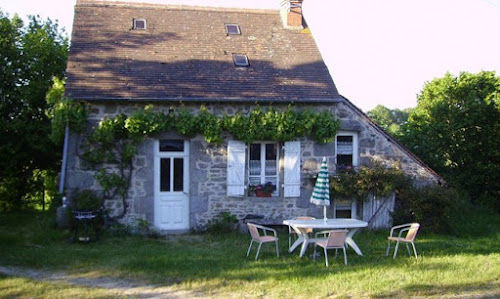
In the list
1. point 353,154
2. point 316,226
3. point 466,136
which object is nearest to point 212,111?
point 353,154

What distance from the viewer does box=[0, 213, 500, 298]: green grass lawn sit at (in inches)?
261

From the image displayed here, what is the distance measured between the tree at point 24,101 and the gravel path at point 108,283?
24.4 feet

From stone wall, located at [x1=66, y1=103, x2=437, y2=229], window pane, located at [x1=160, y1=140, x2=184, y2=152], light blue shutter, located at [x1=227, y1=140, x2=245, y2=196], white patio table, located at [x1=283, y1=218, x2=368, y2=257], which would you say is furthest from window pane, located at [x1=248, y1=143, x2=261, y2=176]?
white patio table, located at [x1=283, y1=218, x2=368, y2=257]

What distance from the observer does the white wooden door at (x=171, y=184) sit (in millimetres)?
11077

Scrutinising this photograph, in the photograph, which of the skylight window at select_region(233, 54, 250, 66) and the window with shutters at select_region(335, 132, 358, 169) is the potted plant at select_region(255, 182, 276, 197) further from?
the skylight window at select_region(233, 54, 250, 66)

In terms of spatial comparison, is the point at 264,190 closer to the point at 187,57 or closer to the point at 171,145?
the point at 171,145

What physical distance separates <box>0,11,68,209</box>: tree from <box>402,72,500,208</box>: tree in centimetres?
1078

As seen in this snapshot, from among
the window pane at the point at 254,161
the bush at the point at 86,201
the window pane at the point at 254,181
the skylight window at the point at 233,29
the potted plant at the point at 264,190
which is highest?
the skylight window at the point at 233,29

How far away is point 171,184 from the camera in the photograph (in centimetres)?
1116

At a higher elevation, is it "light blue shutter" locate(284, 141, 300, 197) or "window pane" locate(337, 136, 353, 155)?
"window pane" locate(337, 136, 353, 155)

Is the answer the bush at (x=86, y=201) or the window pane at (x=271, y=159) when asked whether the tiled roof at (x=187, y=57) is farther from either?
the bush at (x=86, y=201)

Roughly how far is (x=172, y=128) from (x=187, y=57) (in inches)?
85.1

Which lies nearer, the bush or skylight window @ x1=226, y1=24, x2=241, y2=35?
the bush

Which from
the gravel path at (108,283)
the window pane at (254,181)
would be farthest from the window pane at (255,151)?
the gravel path at (108,283)
